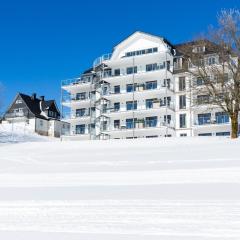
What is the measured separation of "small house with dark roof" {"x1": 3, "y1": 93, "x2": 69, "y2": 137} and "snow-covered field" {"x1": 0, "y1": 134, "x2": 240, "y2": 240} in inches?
2110

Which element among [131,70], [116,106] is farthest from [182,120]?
[131,70]

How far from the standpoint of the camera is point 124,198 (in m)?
14.1

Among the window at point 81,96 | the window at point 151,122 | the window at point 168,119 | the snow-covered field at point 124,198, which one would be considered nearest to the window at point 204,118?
the window at point 168,119

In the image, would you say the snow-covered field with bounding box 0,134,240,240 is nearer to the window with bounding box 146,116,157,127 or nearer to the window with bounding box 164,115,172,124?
the window with bounding box 164,115,172,124

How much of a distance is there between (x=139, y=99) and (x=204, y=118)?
923cm

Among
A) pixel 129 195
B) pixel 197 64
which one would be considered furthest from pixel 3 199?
pixel 197 64

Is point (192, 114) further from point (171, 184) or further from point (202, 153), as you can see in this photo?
point (171, 184)

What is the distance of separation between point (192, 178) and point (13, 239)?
336 inches

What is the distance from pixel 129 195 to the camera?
1456cm

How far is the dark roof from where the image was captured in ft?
264

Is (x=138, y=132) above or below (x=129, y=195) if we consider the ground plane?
above

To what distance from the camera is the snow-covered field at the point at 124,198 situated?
10734 millimetres

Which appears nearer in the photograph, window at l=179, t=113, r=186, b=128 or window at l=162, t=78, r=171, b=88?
window at l=179, t=113, r=186, b=128

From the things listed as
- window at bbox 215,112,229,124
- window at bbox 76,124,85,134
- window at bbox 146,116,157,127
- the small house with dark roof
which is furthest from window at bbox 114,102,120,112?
the small house with dark roof
